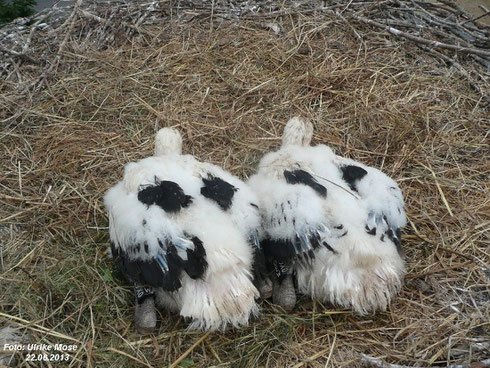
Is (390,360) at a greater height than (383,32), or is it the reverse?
(383,32)

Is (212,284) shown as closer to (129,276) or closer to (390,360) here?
(129,276)

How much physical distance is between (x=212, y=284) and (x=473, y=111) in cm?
247

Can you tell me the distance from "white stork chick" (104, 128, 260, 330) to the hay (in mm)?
201

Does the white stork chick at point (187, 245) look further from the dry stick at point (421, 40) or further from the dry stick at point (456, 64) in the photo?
the dry stick at point (421, 40)

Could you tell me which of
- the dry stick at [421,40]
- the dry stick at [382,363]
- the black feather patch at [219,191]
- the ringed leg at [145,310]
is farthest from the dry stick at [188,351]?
the dry stick at [421,40]

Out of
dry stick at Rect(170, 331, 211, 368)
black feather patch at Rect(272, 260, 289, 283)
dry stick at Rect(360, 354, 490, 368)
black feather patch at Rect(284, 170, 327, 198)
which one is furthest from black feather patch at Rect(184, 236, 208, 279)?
dry stick at Rect(360, 354, 490, 368)

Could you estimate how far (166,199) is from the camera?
86.4 inches

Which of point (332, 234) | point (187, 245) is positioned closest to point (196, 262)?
point (187, 245)

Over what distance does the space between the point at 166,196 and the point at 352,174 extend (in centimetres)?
95

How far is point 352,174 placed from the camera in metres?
2.54

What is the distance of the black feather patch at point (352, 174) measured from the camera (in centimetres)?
253

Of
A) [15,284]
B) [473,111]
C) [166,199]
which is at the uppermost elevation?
[166,199]

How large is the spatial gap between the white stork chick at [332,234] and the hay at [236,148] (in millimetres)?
Result: 165

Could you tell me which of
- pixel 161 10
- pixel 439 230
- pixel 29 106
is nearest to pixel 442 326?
pixel 439 230
